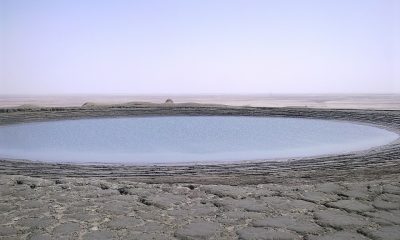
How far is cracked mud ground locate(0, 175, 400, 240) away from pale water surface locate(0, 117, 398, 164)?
5740 mm

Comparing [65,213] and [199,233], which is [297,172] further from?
[65,213]

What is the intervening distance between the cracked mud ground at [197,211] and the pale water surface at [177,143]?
574cm

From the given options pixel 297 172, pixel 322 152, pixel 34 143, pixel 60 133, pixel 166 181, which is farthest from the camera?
pixel 60 133

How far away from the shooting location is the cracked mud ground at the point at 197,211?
180 inches

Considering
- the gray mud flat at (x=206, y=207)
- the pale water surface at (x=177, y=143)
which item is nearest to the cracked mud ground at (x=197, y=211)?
the gray mud flat at (x=206, y=207)

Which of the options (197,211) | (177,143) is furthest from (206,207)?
(177,143)

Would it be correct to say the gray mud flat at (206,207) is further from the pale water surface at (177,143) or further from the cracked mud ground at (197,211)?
the pale water surface at (177,143)

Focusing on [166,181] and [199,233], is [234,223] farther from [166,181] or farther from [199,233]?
[166,181]

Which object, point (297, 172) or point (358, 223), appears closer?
point (358, 223)

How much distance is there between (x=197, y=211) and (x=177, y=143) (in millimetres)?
11075

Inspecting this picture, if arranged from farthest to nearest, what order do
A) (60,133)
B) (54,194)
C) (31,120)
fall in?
(31,120) → (60,133) → (54,194)

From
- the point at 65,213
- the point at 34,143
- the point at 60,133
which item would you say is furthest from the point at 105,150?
the point at 65,213

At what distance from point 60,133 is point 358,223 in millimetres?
17758

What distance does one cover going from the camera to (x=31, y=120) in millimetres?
26281
